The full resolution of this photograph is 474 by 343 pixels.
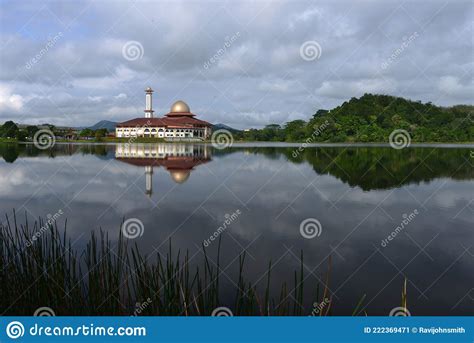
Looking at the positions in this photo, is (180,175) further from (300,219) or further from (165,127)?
(165,127)

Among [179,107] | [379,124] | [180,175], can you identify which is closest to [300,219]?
[180,175]

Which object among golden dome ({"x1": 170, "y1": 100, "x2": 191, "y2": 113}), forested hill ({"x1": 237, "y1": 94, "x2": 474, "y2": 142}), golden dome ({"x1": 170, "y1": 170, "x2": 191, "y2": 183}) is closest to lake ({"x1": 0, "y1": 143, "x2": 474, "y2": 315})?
golden dome ({"x1": 170, "y1": 170, "x2": 191, "y2": 183})

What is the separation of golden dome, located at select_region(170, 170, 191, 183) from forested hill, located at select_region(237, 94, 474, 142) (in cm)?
3182

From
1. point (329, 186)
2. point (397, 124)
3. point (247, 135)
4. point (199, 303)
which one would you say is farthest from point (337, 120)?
point (199, 303)

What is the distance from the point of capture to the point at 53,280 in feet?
13.0

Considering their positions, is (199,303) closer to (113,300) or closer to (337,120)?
(113,300)

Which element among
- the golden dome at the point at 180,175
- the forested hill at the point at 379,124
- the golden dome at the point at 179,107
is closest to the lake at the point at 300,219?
the golden dome at the point at 180,175

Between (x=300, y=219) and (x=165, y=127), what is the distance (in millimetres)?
45142

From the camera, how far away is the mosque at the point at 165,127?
53.6m

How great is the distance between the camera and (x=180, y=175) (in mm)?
18609

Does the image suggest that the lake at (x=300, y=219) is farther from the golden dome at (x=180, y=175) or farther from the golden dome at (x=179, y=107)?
the golden dome at (x=179, y=107)

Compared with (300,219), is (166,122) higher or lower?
higher

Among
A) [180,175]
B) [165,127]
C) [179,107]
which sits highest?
[179,107]

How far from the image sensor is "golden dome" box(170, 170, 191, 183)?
17.1 m
